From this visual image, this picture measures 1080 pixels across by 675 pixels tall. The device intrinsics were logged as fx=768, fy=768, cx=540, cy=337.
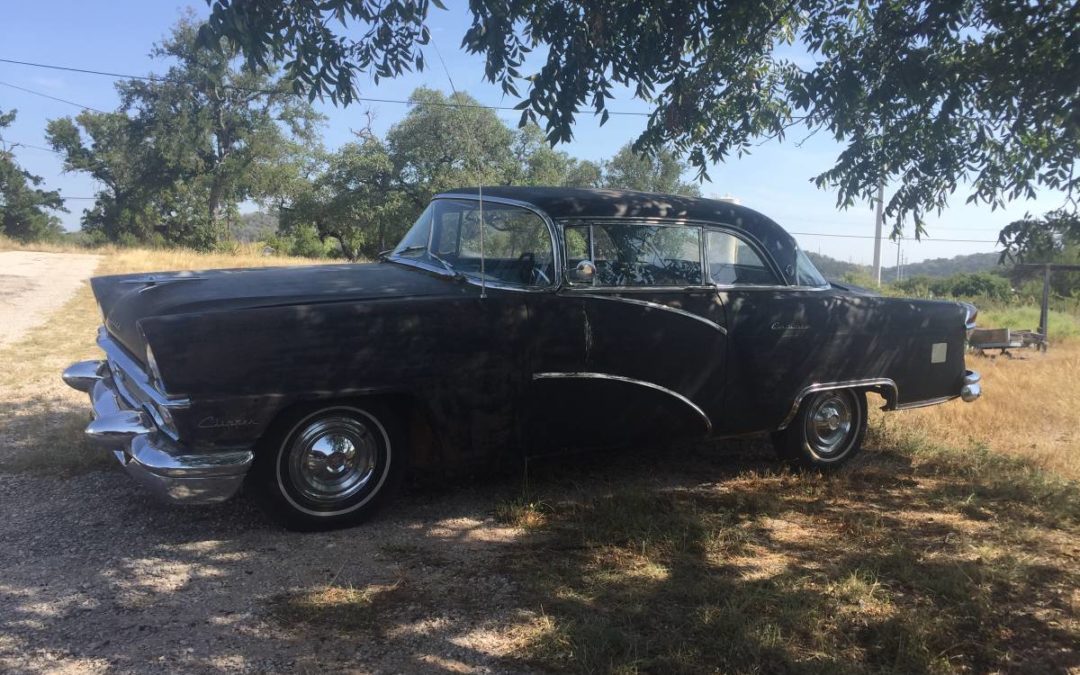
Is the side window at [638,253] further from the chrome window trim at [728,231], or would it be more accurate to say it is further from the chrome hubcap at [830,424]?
the chrome hubcap at [830,424]

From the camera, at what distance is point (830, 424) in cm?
502

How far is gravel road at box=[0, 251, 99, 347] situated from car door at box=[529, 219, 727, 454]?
7.72 m

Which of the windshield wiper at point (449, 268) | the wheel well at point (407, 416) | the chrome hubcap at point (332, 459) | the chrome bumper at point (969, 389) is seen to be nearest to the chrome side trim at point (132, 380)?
the wheel well at point (407, 416)

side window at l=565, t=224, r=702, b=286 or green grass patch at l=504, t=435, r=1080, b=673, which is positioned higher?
side window at l=565, t=224, r=702, b=286

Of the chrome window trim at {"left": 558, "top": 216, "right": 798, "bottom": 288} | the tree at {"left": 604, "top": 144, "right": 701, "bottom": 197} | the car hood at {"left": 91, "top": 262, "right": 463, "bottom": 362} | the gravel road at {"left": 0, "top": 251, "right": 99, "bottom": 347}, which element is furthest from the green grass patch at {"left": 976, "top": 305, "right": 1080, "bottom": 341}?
the gravel road at {"left": 0, "top": 251, "right": 99, "bottom": 347}

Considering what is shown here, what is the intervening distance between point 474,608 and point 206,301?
5.77 feet

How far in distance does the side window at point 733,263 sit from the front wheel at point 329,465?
205 centimetres

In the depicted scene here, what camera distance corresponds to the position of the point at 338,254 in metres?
39.8

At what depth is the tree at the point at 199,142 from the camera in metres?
37.4

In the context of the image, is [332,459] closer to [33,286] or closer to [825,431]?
[825,431]

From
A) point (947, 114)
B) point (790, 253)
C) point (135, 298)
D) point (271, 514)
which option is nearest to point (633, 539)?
point (271, 514)

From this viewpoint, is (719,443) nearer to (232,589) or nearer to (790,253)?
(790,253)

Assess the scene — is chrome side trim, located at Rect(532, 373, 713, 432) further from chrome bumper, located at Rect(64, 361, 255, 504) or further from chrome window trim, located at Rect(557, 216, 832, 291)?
chrome bumper, located at Rect(64, 361, 255, 504)

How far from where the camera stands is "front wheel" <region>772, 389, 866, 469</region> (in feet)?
15.9
